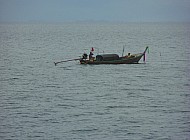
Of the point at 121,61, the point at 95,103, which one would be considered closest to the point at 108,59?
the point at 121,61

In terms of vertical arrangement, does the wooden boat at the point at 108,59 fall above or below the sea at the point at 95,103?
above

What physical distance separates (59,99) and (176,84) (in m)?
14.2

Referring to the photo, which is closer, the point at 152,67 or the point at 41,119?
the point at 41,119

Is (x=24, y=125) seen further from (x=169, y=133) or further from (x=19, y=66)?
(x=19, y=66)

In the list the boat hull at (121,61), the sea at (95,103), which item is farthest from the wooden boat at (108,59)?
the sea at (95,103)

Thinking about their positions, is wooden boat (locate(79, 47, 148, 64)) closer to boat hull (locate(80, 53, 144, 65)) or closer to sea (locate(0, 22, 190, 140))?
boat hull (locate(80, 53, 144, 65))

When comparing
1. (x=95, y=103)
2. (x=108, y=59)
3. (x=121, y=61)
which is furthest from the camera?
(x=121, y=61)

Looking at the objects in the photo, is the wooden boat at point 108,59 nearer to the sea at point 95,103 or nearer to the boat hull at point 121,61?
the boat hull at point 121,61

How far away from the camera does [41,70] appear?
5797 cm

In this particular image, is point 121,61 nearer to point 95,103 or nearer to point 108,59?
point 108,59

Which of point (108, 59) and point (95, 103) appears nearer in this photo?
point (95, 103)

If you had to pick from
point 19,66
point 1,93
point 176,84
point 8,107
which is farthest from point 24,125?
point 19,66

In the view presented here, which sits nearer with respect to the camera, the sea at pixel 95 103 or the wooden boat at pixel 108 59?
the sea at pixel 95 103

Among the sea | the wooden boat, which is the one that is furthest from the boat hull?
the sea
